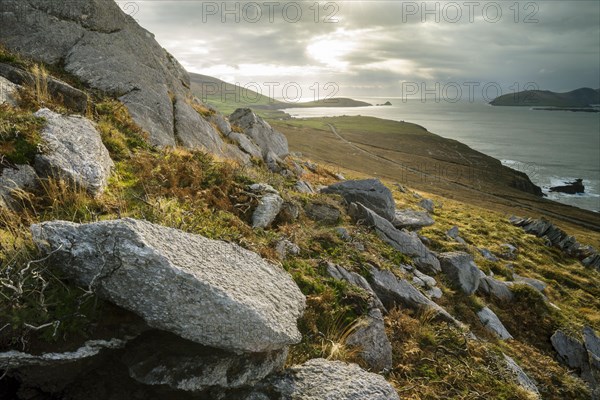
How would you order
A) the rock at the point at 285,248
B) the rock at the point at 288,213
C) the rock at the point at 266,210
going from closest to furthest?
the rock at the point at 285,248, the rock at the point at 266,210, the rock at the point at 288,213

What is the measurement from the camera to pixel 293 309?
6023 millimetres

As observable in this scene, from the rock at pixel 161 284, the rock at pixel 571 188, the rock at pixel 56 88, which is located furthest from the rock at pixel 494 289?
the rock at pixel 571 188

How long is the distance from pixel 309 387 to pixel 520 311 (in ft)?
47.1

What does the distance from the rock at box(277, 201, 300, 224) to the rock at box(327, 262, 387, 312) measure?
103 inches

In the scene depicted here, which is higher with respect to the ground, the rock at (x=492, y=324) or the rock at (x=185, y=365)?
the rock at (x=185, y=365)

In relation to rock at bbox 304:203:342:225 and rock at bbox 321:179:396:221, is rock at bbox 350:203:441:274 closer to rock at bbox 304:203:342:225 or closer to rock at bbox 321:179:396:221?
rock at bbox 304:203:342:225

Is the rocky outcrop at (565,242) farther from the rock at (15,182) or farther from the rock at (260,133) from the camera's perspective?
the rock at (15,182)

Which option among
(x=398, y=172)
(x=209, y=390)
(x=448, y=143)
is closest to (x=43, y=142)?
(x=209, y=390)

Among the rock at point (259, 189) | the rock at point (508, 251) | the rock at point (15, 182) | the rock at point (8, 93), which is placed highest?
the rock at point (8, 93)

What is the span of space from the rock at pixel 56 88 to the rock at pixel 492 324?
15866 mm

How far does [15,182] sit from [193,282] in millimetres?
4456

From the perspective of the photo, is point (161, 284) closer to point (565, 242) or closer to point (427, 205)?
point (427, 205)

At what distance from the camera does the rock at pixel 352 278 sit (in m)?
8.64

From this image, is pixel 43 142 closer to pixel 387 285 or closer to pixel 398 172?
pixel 387 285
